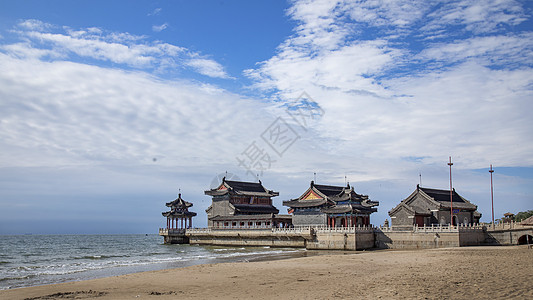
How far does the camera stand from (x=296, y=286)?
76.6 ft

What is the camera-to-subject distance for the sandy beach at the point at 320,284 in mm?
18984

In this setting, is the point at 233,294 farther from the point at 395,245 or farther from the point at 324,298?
the point at 395,245

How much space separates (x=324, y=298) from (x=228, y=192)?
6119 cm

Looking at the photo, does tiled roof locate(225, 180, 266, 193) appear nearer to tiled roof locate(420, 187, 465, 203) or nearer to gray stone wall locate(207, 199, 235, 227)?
gray stone wall locate(207, 199, 235, 227)

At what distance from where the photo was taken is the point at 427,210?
58.3m

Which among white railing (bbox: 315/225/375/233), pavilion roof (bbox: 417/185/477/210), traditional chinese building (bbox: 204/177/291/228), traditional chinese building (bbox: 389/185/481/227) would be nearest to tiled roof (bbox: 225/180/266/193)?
traditional chinese building (bbox: 204/177/291/228)

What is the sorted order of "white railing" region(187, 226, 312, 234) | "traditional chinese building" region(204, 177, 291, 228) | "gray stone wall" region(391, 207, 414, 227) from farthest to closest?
"traditional chinese building" region(204, 177, 291, 228), "white railing" region(187, 226, 312, 234), "gray stone wall" region(391, 207, 414, 227)

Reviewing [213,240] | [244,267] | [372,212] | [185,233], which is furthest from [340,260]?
[185,233]

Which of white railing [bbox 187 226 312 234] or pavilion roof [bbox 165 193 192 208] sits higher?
pavilion roof [bbox 165 193 192 208]

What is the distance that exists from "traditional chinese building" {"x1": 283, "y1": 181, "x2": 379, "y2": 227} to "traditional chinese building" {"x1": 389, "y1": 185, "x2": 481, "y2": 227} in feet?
16.8

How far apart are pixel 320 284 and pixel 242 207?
187ft

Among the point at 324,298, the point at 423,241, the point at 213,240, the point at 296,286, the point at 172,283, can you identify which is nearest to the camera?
the point at 324,298

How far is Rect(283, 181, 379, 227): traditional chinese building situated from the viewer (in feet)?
204

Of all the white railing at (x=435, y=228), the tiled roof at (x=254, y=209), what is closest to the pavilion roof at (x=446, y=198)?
the white railing at (x=435, y=228)
